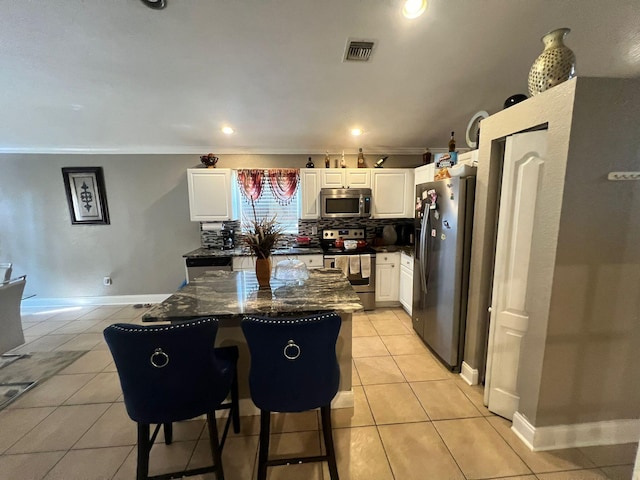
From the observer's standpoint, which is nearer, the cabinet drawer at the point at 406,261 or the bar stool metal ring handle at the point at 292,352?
the bar stool metal ring handle at the point at 292,352

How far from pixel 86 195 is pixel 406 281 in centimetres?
506

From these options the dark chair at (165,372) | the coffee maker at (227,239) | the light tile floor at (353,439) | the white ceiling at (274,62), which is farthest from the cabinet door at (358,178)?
the dark chair at (165,372)

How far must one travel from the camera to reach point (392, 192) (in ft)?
12.7

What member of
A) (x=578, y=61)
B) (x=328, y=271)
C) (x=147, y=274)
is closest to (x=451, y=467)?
(x=328, y=271)

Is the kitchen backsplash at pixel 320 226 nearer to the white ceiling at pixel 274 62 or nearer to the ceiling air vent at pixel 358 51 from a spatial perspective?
the white ceiling at pixel 274 62

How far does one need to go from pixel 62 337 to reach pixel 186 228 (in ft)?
6.48

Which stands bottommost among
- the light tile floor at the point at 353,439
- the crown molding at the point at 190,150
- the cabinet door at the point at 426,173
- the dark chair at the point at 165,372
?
the light tile floor at the point at 353,439

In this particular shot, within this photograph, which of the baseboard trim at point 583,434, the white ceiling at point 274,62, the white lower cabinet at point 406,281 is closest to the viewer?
the baseboard trim at point 583,434

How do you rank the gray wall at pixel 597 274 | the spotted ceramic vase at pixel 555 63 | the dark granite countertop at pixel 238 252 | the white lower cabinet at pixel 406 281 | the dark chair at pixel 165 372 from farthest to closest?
the dark granite countertop at pixel 238 252
the white lower cabinet at pixel 406 281
the spotted ceramic vase at pixel 555 63
the gray wall at pixel 597 274
the dark chair at pixel 165 372

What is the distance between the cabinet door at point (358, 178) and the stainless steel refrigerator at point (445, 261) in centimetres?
121

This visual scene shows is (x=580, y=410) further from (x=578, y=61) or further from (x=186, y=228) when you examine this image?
(x=186, y=228)

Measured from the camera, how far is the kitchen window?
12.5ft

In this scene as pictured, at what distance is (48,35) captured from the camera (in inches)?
76.7

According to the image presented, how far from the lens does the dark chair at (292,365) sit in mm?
1149
